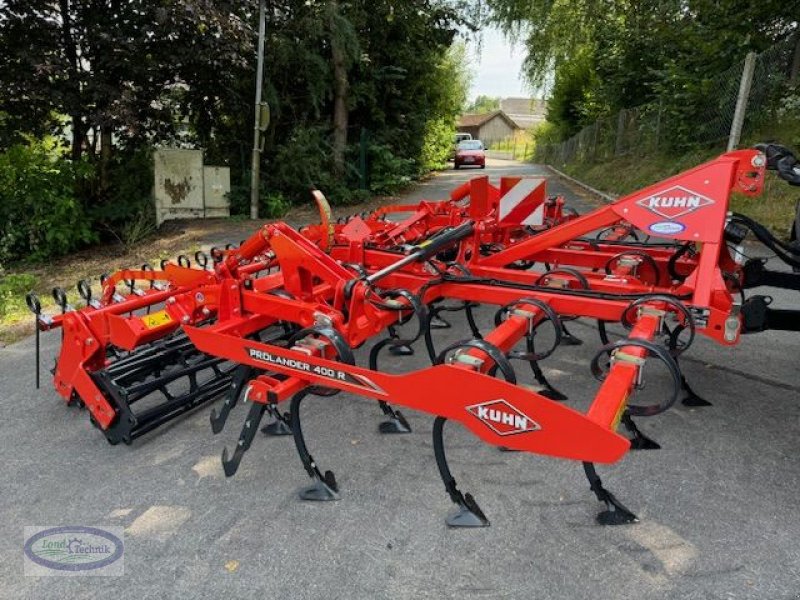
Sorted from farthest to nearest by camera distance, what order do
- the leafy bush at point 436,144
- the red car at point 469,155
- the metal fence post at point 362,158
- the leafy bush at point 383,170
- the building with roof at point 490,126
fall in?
the building with roof at point 490,126
the red car at point 469,155
the leafy bush at point 436,144
the leafy bush at point 383,170
the metal fence post at point 362,158

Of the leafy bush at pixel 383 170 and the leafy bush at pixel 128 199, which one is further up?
the leafy bush at pixel 383 170

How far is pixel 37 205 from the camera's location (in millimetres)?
9656

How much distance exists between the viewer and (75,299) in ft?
21.2

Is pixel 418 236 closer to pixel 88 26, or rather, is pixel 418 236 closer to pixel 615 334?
pixel 615 334

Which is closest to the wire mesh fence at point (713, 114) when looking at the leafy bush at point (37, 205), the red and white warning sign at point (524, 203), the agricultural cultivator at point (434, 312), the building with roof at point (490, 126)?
the red and white warning sign at point (524, 203)

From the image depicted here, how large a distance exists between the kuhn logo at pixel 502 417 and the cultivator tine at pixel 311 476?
979mm

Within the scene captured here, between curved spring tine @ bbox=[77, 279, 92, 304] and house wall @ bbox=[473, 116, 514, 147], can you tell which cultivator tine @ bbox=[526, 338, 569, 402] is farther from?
→ house wall @ bbox=[473, 116, 514, 147]

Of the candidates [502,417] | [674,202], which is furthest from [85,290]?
[674,202]

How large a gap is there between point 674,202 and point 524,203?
5.53 ft

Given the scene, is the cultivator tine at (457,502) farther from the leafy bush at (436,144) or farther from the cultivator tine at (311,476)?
the leafy bush at (436,144)

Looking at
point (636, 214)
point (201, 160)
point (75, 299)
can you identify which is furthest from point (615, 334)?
point (201, 160)

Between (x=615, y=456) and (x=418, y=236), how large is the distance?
413 centimetres

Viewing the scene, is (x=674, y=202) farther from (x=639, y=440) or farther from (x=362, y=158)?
(x=362, y=158)

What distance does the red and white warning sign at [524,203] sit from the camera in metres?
4.76
